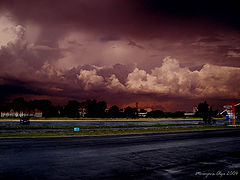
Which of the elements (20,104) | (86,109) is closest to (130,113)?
(86,109)

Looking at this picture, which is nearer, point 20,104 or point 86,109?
point 86,109

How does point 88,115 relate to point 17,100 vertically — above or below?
below

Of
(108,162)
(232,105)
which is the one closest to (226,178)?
(108,162)

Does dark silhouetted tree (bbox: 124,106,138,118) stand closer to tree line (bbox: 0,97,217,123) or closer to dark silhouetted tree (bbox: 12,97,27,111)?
tree line (bbox: 0,97,217,123)

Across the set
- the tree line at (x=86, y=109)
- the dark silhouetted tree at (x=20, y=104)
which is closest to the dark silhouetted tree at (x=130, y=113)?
the tree line at (x=86, y=109)

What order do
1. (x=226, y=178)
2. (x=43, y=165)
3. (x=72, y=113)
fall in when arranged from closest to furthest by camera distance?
(x=226, y=178) < (x=43, y=165) < (x=72, y=113)

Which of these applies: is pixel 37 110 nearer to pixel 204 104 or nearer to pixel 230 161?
pixel 204 104

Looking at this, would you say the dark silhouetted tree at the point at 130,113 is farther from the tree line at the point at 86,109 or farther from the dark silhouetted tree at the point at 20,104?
the dark silhouetted tree at the point at 20,104

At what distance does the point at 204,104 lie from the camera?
515 ft

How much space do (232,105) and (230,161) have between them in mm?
41246

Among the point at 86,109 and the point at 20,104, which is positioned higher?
the point at 20,104

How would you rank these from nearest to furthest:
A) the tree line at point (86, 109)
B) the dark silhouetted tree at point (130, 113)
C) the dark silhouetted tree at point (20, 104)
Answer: the dark silhouetted tree at point (130, 113)
the tree line at point (86, 109)
the dark silhouetted tree at point (20, 104)

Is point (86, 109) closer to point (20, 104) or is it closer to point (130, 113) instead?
point (130, 113)

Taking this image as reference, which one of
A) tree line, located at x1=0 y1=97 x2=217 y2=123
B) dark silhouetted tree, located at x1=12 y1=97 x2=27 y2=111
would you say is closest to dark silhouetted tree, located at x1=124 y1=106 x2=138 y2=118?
tree line, located at x1=0 y1=97 x2=217 y2=123
